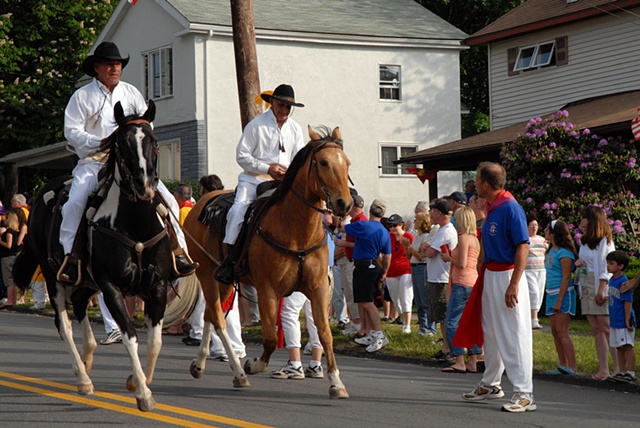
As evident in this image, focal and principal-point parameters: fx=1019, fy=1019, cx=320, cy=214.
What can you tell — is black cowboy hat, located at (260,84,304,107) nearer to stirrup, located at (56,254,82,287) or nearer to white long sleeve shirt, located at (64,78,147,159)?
white long sleeve shirt, located at (64,78,147,159)

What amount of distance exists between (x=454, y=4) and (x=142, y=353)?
127 feet

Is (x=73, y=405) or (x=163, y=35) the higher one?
(x=163, y=35)

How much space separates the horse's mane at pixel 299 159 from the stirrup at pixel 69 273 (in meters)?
2.07

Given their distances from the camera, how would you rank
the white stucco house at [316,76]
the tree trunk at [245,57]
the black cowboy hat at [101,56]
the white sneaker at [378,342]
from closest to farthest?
the black cowboy hat at [101,56]
the white sneaker at [378,342]
the tree trunk at [245,57]
the white stucco house at [316,76]

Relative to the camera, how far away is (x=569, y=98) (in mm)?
30922

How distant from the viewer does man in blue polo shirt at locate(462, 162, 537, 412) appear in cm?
954

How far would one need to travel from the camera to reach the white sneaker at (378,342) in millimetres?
14688

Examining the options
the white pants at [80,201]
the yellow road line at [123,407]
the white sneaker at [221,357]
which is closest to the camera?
the yellow road line at [123,407]

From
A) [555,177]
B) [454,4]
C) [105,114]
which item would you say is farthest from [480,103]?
[105,114]

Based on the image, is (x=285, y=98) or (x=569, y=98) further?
(x=569, y=98)

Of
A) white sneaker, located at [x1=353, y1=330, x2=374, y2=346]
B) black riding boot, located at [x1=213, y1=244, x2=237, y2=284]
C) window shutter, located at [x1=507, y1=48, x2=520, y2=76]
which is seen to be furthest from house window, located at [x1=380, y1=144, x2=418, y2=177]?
black riding boot, located at [x1=213, y1=244, x2=237, y2=284]

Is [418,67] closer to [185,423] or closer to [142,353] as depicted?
[142,353]

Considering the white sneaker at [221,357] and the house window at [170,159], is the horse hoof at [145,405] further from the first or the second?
the house window at [170,159]

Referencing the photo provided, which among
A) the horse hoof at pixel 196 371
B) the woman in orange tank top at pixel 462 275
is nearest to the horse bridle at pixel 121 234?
the horse hoof at pixel 196 371
